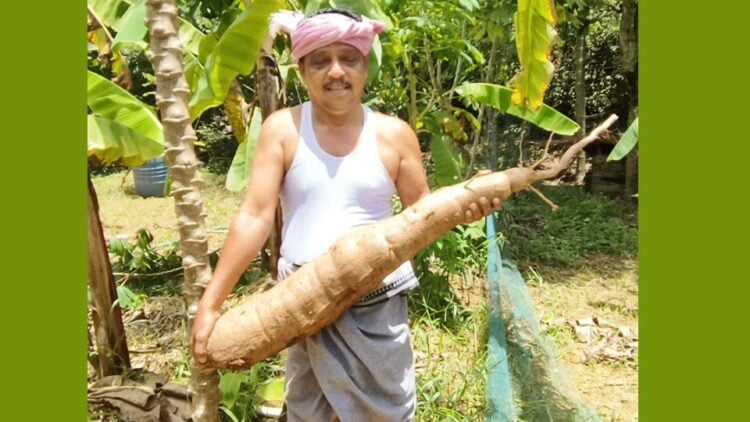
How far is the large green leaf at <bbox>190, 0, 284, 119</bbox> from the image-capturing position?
2.34m

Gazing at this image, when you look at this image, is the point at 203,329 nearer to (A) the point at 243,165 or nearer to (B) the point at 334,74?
(B) the point at 334,74

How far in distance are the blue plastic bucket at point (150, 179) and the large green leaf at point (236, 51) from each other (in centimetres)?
514

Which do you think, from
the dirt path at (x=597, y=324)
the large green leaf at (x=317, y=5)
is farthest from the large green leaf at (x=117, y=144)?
the dirt path at (x=597, y=324)

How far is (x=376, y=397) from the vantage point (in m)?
1.81

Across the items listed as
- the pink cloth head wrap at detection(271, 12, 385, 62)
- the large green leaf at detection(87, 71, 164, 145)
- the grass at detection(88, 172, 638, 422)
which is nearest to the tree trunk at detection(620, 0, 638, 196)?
the grass at detection(88, 172, 638, 422)

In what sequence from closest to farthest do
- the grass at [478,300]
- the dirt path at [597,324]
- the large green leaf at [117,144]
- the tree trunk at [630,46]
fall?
1. the large green leaf at [117,144]
2. the grass at [478,300]
3. the dirt path at [597,324]
4. the tree trunk at [630,46]

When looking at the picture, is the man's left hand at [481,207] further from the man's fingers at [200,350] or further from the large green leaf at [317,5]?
the large green leaf at [317,5]

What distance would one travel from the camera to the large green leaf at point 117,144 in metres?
2.44

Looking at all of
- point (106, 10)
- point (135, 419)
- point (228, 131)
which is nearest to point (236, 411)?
point (135, 419)

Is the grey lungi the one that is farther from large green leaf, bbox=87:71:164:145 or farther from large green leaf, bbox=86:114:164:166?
large green leaf, bbox=87:71:164:145

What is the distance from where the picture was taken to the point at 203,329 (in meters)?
1.78

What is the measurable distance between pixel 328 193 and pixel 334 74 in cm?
30

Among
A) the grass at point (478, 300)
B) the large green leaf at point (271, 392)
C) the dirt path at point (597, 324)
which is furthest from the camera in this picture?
the dirt path at point (597, 324)

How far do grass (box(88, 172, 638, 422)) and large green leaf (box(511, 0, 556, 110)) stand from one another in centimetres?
129
